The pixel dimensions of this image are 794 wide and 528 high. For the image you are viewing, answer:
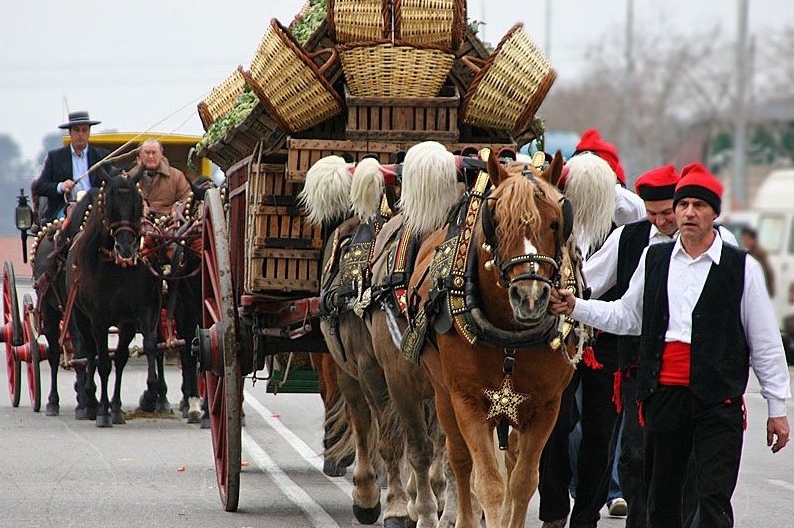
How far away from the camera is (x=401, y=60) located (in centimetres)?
855

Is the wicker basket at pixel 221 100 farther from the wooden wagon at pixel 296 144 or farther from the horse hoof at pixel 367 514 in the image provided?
the horse hoof at pixel 367 514

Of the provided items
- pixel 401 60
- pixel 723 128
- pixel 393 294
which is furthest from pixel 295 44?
pixel 723 128

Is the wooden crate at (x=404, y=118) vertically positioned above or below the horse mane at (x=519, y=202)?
above

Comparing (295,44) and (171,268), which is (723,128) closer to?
(295,44)

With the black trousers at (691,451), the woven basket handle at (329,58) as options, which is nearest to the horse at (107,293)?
the woven basket handle at (329,58)

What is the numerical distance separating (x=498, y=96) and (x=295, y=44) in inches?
45.9

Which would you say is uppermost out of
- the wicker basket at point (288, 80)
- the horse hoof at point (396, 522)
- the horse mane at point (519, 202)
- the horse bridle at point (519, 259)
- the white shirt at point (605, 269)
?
the wicker basket at point (288, 80)

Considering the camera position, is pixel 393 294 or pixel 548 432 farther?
pixel 393 294

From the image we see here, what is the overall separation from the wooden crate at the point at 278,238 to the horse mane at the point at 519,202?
8.01ft

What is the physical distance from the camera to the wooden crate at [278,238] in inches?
347

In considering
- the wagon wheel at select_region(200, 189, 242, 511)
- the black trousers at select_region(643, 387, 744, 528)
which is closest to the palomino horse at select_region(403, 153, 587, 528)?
the black trousers at select_region(643, 387, 744, 528)

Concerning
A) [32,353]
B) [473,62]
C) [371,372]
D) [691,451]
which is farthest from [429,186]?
[32,353]

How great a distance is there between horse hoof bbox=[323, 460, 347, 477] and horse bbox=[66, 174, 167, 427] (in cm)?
375

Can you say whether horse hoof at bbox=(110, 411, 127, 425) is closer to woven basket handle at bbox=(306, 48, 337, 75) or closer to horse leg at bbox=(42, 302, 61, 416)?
horse leg at bbox=(42, 302, 61, 416)
